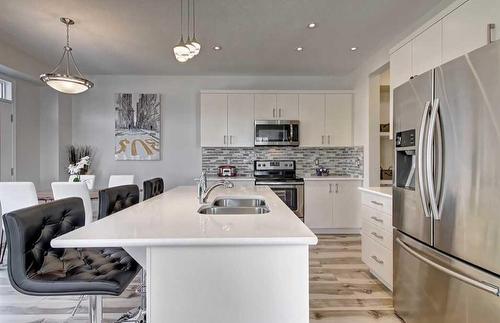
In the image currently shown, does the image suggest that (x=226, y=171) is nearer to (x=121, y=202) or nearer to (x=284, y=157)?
(x=284, y=157)

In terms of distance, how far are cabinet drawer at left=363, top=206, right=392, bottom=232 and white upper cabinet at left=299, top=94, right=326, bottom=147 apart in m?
2.11

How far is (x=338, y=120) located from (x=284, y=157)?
1.12 metres

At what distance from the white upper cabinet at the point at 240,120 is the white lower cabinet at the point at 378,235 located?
2.40 metres

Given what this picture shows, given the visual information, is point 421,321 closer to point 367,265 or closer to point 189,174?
point 367,265

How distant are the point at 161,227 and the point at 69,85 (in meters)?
2.46

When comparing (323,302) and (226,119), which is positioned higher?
(226,119)

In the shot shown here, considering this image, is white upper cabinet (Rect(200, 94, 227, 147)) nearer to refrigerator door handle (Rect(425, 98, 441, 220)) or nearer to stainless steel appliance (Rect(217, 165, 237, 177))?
stainless steel appliance (Rect(217, 165, 237, 177))

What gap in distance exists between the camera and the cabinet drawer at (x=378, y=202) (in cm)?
264

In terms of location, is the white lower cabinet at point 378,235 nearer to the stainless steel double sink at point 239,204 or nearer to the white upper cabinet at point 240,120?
the stainless steel double sink at point 239,204

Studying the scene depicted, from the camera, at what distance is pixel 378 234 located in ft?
9.39

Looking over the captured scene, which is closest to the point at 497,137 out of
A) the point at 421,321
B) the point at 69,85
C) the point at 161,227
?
the point at 421,321

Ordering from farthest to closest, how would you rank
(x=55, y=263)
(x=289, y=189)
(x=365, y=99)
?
(x=289, y=189) → (x=365, y=99) → (x=55, y=263)

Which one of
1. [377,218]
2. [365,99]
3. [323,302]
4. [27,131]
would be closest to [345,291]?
[323,302]

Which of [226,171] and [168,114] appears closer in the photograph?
[226,171]
